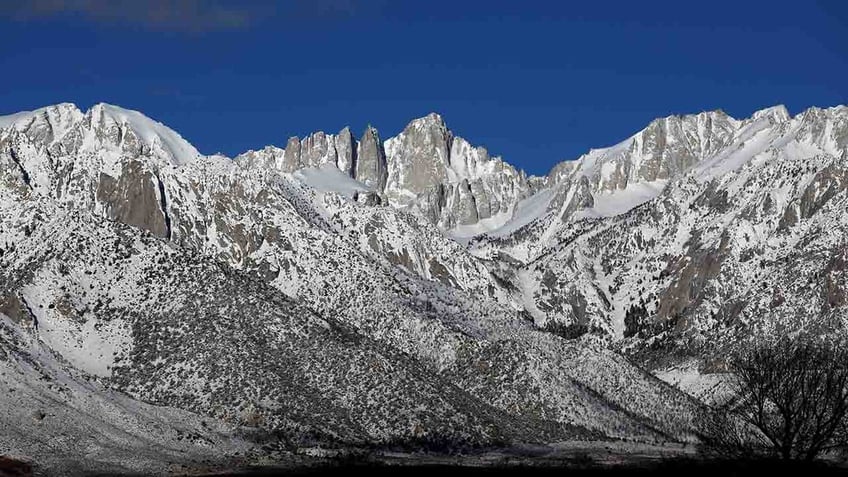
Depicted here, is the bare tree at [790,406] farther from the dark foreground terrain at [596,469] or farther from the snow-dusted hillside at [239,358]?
the snow-dusted hillside at [239,358]

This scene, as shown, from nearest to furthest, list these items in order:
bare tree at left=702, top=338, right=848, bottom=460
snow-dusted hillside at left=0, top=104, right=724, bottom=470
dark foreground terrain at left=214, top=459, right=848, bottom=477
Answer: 1. dark foreground terrain at left=214, top=459, right=848, bottom=477
2. bare tree at left=702, top=338, right=848, bottom=460
3. snow-dusted hillside at left=0, top=104, right=724, bottom=470

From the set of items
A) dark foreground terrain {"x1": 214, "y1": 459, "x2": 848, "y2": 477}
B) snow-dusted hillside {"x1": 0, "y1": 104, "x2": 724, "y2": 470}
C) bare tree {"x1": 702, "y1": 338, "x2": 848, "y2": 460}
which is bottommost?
dark foreground terrain {"x1": 214, "y1": 459, "x2": 848, "y2": 477}

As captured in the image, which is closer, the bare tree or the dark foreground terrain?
the dark foreground terrain

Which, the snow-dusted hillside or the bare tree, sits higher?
the snow-dusted hillside

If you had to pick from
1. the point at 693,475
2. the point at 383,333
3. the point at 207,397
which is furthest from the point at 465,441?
the point at 693,475

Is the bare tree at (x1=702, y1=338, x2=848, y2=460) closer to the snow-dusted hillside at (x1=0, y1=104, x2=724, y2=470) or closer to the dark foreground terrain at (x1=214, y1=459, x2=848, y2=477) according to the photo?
the dark foreground terrain at (x1=214, y1=459, x2=848, y2=477)

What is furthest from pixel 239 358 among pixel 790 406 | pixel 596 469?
pixel 790 406

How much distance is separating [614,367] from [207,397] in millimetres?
79181

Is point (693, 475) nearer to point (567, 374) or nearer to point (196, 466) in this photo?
point (196, 466)

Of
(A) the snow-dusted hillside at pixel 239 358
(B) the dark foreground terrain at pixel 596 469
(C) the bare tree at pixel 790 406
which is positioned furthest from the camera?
(A) the snow-dusted hillside at pixel 239 358

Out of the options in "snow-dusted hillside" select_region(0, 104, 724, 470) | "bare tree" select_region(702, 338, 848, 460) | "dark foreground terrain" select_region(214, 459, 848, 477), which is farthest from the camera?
"snow-dusted hillside" select_region(0, 104, 724, 470)

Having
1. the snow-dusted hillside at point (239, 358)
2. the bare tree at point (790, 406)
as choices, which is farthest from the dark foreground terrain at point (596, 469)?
the snow-dusted hillside at point (239, 358)

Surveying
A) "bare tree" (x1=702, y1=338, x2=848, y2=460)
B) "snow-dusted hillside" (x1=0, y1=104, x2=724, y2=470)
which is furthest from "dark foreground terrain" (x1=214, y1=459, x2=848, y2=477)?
"snow-dusted hillside" (x1=0, y1=104, x2=724, y2=470)

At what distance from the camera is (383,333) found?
177875 millimetres
